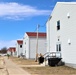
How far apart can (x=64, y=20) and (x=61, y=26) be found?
4.25 feet

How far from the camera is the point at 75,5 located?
30281 millimetres

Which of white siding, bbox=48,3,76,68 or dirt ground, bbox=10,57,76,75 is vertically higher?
white siding, bbox=48,3,76,68

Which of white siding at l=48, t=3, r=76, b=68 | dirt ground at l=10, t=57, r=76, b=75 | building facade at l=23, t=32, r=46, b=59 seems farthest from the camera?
building facade at l=23, t=32, r=46, b=59

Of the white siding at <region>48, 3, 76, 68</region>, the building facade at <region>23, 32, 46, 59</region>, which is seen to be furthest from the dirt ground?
the building facade at <region>23, 32, 46, 59</region>

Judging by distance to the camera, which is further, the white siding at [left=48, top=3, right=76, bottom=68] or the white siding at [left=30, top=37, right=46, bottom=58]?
the white siding at [left=30, top=37, right=46, bottom=58]

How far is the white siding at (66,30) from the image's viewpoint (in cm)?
3036

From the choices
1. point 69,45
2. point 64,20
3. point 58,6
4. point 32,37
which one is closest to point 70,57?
point 69,45

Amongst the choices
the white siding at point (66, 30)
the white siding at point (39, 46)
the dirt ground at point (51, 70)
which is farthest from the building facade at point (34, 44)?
the dirt ground at point (51, 70)

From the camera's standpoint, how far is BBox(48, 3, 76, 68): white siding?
99.6ft

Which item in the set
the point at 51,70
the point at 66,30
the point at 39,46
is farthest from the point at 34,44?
the point at 51,70

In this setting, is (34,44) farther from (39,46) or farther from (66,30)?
(66,30)

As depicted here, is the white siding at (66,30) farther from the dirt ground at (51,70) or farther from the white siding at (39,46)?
the white siding at (39,46)

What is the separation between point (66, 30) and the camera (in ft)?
107

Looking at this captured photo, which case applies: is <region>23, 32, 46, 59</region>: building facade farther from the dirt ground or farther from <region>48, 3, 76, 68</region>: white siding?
the dirt ground
